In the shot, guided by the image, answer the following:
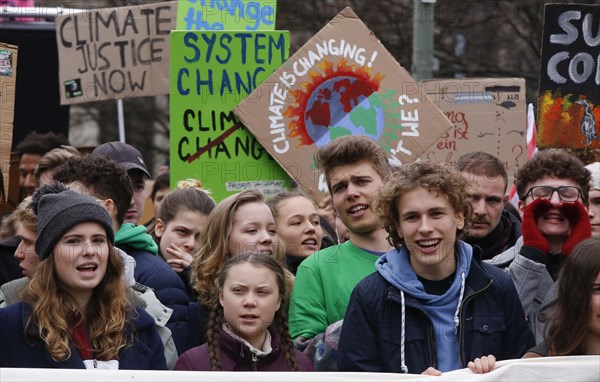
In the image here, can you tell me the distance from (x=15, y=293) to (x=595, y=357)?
2.18 m

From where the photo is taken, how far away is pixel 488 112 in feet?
22.8

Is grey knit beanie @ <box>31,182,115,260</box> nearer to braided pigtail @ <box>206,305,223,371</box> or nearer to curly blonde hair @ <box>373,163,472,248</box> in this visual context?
braided pigtail @ <box>206,305,223,371</box>

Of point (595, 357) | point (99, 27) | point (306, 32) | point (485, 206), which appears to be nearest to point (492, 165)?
point (485, 206)

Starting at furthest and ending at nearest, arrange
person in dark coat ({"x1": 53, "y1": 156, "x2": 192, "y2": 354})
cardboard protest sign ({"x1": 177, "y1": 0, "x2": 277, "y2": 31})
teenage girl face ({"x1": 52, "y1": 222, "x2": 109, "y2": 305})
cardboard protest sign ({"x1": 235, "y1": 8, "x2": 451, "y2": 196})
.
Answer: cardboard protest sign ({"x1": 177, "y1": 0, "x2": 277, "y2": 31})
cardboard protest sign ({"x1": 235, "y1": 8, "x2": 451, "y2": 196})
person in dark coat ({"x1": 53, "y1": 156, "x2": 192, "y2": 354})
teenage girl face ({"x1": 52, "y1": 222, "x2": 109, "y2": 305})

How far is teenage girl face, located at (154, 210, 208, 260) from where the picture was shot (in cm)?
591

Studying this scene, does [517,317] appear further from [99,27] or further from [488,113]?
[99,27]

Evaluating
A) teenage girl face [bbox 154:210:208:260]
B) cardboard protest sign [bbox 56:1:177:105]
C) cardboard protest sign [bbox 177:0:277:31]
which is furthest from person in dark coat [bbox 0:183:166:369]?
cardboard protest sign [bbox 56:1:177:105]

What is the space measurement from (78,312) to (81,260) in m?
0.19

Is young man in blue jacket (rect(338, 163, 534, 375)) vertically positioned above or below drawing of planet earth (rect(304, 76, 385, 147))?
below

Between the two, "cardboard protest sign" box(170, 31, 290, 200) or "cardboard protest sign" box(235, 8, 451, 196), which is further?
"cardboard protest sign" box(170, 31, 290, 200)

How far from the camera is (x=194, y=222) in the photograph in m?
5.92

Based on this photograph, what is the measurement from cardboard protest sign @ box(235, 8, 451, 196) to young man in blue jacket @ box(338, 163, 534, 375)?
67.5 inches

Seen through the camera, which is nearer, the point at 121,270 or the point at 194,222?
the point at 121,270

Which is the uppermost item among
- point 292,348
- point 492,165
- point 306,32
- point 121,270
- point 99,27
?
point 306,32
